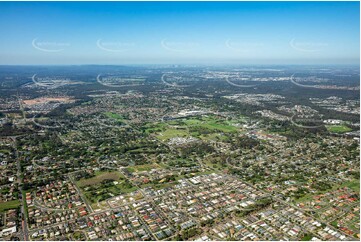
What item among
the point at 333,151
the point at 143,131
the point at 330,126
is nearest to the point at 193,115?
the point at 143,131

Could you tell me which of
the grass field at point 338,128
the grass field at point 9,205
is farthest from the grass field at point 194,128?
the grass field at point 9,205

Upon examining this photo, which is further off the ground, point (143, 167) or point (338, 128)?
point (143, 167)

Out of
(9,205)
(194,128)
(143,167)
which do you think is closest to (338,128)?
(194,128)

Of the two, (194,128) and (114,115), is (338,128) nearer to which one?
(194,128)

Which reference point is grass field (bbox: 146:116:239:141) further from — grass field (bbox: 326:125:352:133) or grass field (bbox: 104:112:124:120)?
grass field (bbox: 326:125:352:133)

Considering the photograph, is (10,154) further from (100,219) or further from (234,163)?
(234,163)

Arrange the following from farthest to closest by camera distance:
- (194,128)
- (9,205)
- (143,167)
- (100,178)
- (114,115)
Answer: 1. (114,115)
2. (194,128)
3. (143,167)
4. (100,178)
5. (9,205)

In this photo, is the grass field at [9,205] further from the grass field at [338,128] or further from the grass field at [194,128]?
the grass field at [338,128]

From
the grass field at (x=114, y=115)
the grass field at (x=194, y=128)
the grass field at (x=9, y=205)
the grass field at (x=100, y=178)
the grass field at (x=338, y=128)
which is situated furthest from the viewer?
the grass field at (x=114, y=115)
